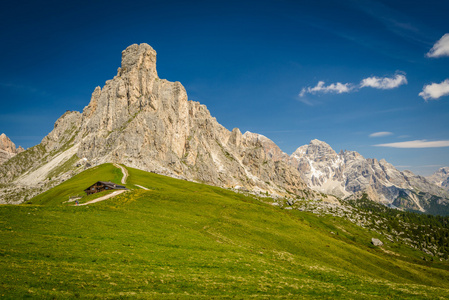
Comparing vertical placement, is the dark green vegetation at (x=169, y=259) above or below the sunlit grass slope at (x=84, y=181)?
below

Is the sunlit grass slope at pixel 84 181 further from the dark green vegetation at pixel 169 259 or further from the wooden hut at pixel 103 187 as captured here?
the dark green vegetation at pixel 169 259

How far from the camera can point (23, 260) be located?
21.1m

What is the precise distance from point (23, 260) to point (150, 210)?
3298 centimetres

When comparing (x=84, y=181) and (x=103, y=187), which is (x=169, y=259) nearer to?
(x=103, y=187)

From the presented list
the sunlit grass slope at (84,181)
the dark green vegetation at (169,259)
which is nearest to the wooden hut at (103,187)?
the sunlit grass slope at (84,181)

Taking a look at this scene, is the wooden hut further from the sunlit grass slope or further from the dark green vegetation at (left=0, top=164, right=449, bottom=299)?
the dark green vegetation at (left=0, top=164, right=449, bottom=299)

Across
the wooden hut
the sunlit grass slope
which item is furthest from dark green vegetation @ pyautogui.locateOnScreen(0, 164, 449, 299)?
the sunlit grass slope

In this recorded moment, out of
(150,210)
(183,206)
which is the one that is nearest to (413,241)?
(183,206)

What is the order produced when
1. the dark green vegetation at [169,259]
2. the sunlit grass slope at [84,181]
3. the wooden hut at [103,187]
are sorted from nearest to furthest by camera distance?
1. the dark green vegetation at [169,259]
2. the wooden hut at [103,187]
3. the sunlit grass slope at [84,181]

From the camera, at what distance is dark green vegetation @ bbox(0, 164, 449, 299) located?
19547mm

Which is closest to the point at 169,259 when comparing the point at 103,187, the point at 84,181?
the point at 103,187

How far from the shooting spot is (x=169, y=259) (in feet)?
91.9

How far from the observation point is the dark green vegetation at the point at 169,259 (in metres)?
19.5

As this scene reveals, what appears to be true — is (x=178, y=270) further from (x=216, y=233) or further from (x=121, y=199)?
(x=121, y=199)
